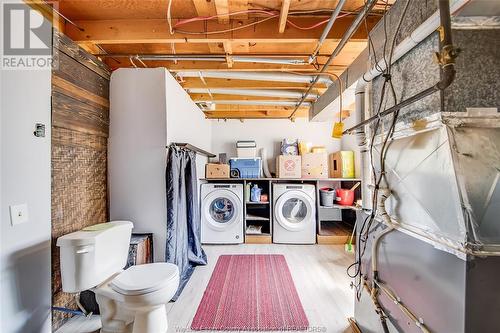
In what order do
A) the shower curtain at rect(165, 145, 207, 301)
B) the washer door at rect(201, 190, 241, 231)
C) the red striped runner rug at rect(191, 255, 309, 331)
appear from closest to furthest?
1. the red striped runner rug at rect(191, 255, 309, 331)
2. the shower curtain at rect(165, 145, 207, 301)
3. the washer door at rect(201, 190, 241, 231)

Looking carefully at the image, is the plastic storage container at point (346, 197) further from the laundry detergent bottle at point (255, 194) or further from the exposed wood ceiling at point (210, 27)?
the exposed wood ceiling at point (210, 27)

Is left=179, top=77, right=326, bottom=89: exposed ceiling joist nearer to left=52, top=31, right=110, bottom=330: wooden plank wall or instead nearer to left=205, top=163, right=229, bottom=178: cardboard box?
left=52, top=31, right=110, bottom=330: wooden plank wall

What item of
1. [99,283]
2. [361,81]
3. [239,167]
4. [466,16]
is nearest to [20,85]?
[99,283]

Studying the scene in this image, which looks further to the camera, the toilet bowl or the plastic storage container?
the plastic storage container

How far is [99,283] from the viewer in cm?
161

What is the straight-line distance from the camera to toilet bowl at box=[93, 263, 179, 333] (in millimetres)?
1485

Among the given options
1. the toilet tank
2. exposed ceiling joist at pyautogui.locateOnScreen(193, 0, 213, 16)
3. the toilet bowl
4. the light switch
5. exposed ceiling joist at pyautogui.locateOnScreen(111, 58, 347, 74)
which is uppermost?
exposed ceiling joist at pyautogui.locateOnScreen(193, 0, 213, 16)

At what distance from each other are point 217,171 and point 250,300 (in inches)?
81.7

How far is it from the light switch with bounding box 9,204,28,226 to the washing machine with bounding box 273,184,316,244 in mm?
2788

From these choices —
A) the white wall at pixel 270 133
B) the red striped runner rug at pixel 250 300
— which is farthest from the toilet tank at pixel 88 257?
the white wall at pixel 270 133

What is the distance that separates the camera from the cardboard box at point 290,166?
3691mm

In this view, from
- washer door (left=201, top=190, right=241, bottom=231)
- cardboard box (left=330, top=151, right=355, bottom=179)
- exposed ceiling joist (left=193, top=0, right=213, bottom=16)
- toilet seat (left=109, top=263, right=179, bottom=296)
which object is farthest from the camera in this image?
cardboard box (left=330, top=151, right=355, bottom=179)

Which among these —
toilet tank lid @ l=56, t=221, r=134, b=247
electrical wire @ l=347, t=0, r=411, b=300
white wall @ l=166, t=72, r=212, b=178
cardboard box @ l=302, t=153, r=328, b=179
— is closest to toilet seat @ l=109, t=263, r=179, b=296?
toilet tank lid @ l=56, t=221, r=134, b=247

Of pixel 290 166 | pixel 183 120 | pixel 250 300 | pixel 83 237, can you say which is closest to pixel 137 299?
pixel 83 237
